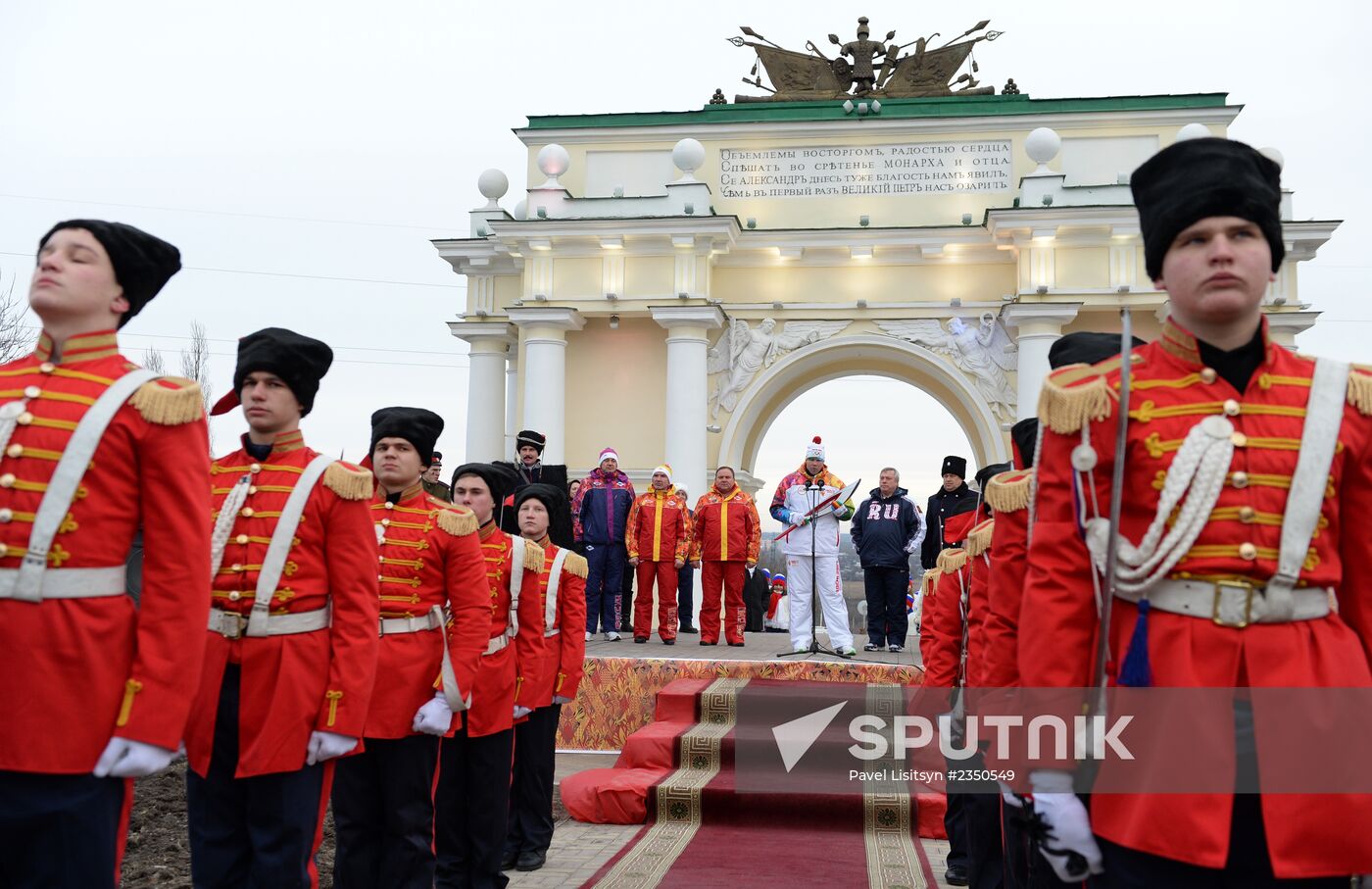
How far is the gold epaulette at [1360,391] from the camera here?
238cm

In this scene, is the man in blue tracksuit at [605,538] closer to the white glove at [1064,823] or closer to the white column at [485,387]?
the white column at [485,387]

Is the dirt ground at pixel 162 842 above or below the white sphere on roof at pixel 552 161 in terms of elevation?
below

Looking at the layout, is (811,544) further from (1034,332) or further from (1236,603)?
(1236,603)

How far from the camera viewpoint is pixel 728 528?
43.2ft

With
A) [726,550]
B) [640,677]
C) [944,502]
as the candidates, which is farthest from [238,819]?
[726,550]

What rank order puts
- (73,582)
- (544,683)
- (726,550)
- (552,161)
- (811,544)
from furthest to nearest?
(552,161), (726,550), (811,544), (544,683), (73,582)

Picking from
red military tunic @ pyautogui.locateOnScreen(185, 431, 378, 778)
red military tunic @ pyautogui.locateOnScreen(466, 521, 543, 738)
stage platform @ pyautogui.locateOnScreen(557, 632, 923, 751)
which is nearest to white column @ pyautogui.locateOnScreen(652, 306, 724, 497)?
stage platform @ pyautogui.locateOnScreen(557, 632, 923, 751)

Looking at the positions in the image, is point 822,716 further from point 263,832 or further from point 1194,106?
point 1194,106

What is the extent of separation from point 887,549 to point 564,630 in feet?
20.2

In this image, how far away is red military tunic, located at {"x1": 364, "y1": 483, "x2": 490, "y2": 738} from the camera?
15.3 feet

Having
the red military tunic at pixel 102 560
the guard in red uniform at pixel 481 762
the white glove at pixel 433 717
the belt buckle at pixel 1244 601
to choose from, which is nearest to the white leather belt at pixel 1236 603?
the belt buckle at pixel 1244 601

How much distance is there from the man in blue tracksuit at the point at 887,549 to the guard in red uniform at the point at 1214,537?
394 inches

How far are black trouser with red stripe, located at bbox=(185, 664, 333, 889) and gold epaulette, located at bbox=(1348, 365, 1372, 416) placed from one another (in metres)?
3.03

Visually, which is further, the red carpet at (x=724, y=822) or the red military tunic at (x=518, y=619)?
Result: the red carpet at (x=724, y=822)
